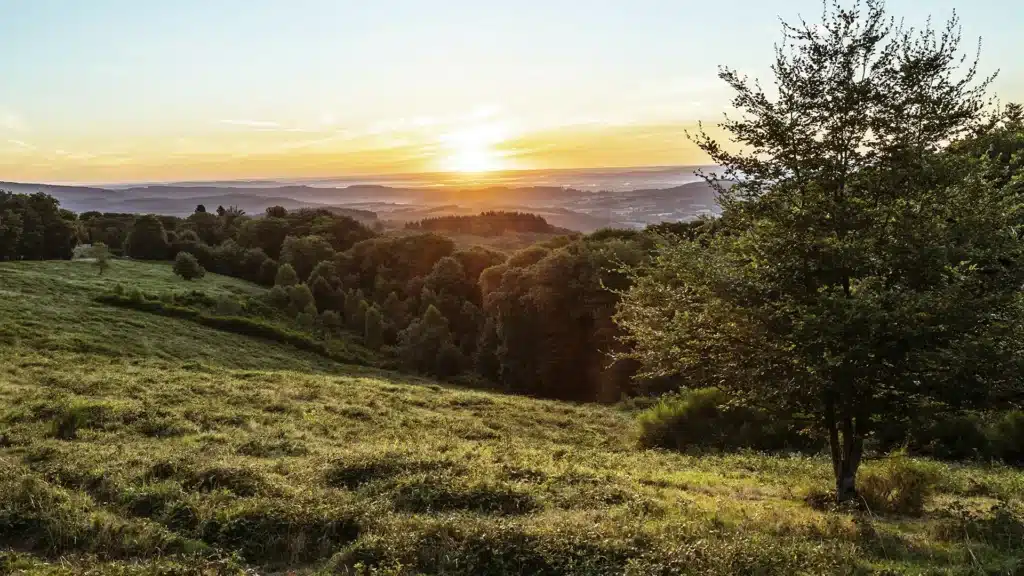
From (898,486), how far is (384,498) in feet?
28.4

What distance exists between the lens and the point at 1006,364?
7988 millimetres

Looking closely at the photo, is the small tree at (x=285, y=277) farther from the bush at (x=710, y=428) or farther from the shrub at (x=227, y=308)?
the bush at (x=710, y=428)

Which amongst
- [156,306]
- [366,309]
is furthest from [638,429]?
[366,309]

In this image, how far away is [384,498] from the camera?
8.95 m

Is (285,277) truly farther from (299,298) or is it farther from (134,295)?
(134,295)

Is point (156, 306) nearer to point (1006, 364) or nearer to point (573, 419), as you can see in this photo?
point (573, 419)

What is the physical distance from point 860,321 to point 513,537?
5.35 metres

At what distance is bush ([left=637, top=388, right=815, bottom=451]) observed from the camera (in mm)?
18266

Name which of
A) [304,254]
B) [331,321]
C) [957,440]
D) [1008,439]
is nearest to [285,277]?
[331,321]

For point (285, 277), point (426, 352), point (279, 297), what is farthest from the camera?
point (285, 277)

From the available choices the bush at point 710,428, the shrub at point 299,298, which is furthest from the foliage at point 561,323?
the shrub at point 299,298

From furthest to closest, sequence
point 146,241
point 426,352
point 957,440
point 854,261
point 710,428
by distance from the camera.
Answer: point 146,241 → point 426,352 → point 710,428 → point 957,440 → point 854,261

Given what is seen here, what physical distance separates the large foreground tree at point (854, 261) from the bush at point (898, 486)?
0.42 metres

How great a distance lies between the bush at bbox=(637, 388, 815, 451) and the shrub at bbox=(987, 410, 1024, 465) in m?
4.26
